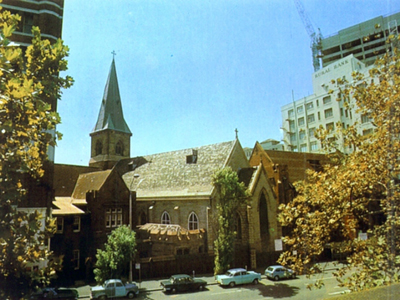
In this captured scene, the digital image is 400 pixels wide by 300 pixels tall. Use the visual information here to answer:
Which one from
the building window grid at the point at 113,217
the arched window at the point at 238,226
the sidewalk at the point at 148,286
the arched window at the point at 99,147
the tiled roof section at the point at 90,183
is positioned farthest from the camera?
the arched window at the point at 99,147

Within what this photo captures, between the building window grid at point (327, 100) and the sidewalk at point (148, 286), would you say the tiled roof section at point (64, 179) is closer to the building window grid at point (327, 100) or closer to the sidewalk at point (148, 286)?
the sidewalk at point (148, 286)

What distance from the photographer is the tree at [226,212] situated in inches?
1118

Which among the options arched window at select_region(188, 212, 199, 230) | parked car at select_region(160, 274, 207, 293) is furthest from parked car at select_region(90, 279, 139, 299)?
arched window at select_region(188, 212, 199, 230)

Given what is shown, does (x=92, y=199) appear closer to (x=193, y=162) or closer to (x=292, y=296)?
(x=193, y=162)

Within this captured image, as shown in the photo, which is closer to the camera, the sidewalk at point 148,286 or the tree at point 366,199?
the tree at point 366,199

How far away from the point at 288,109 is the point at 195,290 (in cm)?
3752

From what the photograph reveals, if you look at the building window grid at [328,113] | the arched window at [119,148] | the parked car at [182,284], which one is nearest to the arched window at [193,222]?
the parked car at [182,284]

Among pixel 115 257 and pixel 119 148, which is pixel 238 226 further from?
pixel 119 148

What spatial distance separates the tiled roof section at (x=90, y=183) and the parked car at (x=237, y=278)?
15055 mm

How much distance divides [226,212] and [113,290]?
1214 centimetres

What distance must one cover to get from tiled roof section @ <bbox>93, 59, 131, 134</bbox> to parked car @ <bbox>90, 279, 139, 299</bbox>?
112 feet

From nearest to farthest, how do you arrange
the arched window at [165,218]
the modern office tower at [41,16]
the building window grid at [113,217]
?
1. the modern office tower at [41,16]
2. the building window grid at [113,217]
3. the arched window at [165,218]

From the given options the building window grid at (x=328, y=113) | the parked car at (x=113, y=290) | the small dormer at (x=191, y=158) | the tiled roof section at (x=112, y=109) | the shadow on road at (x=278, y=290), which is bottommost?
the shadow on road at (x=278, y=290)

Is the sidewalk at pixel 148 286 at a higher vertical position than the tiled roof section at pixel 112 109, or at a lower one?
lower
